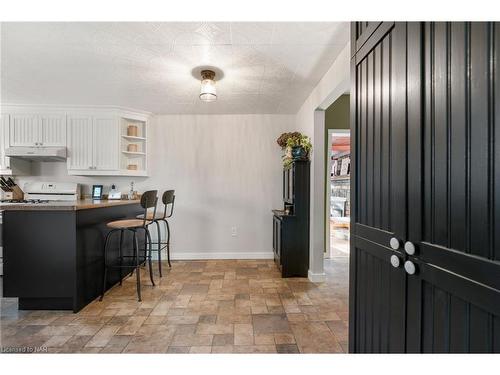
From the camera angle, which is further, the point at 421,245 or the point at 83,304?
the point at 83,304

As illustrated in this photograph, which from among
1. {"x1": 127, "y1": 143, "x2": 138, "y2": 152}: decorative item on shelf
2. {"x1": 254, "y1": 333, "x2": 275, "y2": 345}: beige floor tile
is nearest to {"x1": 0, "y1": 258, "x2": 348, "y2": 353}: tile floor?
{"x1": 254, "y1": 333, "x2": 275, "y2": 345}: beige floor tile

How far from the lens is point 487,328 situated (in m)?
0.63

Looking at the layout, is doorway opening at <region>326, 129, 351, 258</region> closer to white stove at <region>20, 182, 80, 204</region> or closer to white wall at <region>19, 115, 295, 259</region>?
white wall at <region>19, 115, 295, 259</region>

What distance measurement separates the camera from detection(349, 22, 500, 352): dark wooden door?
0.63 meters

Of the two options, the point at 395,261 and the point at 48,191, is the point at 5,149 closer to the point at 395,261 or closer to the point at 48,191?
the point at 48,191

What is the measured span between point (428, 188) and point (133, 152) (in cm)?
404

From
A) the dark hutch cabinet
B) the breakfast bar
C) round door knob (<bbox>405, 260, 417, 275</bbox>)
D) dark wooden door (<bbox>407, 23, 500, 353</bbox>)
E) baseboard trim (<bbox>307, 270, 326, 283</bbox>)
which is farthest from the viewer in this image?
the dark hutch cabinet

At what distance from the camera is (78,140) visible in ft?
12.6

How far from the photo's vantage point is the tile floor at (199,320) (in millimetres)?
1842

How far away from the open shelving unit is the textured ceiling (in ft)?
1.60

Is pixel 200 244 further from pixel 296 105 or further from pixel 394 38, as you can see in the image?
pixel 394 38

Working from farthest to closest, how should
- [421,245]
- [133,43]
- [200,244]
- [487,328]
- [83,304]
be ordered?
[200,244], [83,304], [133,43], [421,245], [487,328]
